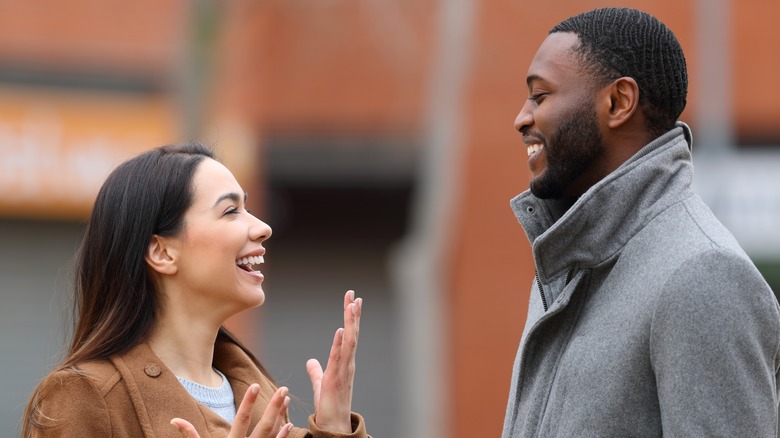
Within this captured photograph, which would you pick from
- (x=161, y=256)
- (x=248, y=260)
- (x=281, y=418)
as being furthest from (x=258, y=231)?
(x=281, y=418)

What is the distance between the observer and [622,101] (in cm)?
285

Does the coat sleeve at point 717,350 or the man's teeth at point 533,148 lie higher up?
the man's teeth at point 533,148

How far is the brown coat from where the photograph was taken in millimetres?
3039

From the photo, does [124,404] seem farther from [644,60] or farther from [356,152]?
[356,152]

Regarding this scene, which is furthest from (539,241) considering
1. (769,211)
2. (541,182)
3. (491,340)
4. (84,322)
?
(769,211)

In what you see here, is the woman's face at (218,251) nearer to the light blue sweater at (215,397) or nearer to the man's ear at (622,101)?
the light blue sweater at (215,397)

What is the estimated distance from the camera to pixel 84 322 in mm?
3334

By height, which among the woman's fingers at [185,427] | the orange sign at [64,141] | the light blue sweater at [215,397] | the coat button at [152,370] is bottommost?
the orange sign at [64,141]

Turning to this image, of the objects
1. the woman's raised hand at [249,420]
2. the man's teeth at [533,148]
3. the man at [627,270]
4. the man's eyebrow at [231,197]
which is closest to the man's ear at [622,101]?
the man at [627,270]

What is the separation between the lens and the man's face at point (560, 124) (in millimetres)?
2879

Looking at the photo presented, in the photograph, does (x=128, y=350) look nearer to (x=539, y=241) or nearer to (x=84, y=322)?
(x=84, y=322)

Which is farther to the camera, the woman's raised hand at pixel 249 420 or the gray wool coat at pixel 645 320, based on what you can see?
the woman's raised hand at pixel 249 420

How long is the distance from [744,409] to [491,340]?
9.92 m

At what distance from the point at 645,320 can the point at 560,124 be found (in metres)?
0.49
